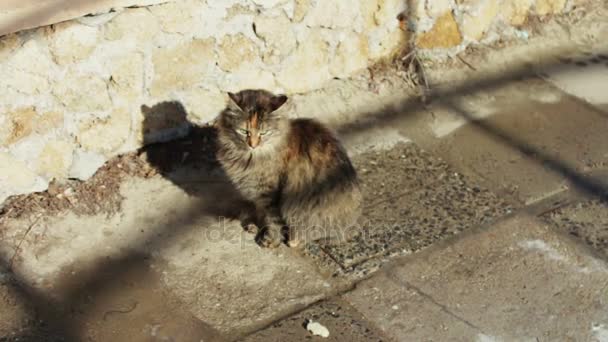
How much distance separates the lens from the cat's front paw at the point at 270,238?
452cm

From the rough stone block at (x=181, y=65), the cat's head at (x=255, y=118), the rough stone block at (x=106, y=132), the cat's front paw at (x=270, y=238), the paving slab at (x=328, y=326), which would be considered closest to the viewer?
the paving slab at (x=328, y=326)

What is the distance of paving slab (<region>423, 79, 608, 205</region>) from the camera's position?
5.11 meters

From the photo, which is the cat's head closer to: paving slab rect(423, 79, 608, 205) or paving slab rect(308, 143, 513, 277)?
paving slab rect(308, 143, 513, 277)

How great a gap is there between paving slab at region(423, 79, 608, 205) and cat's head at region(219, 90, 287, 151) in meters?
1.44

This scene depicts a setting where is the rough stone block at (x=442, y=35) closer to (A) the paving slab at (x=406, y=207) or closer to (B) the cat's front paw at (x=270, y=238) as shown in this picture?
(A) the paving slab at (x=406, y=207)

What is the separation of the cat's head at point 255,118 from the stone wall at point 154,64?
737 mm

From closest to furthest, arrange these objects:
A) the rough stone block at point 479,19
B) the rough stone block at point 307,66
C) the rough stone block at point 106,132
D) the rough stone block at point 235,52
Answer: the rough stone block at point 106,132 → the rough stone block at point 235,52 → the rough stone block at point 307,66 → the rough stone block at point 479,19

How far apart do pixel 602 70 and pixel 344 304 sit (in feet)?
10.4

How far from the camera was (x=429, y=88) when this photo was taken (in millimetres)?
5871

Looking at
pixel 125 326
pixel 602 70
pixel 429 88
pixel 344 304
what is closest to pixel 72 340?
pixel 125 326

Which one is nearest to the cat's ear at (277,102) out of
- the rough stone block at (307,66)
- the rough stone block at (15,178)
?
the rough stone block at (307,66)

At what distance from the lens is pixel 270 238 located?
4512 millimetres

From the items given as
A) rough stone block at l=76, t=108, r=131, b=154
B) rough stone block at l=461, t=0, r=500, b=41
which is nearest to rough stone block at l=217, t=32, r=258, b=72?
rough stone block at l=76, t=108, r=131, b=154

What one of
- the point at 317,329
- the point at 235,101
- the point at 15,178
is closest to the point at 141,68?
the point at 235,101
